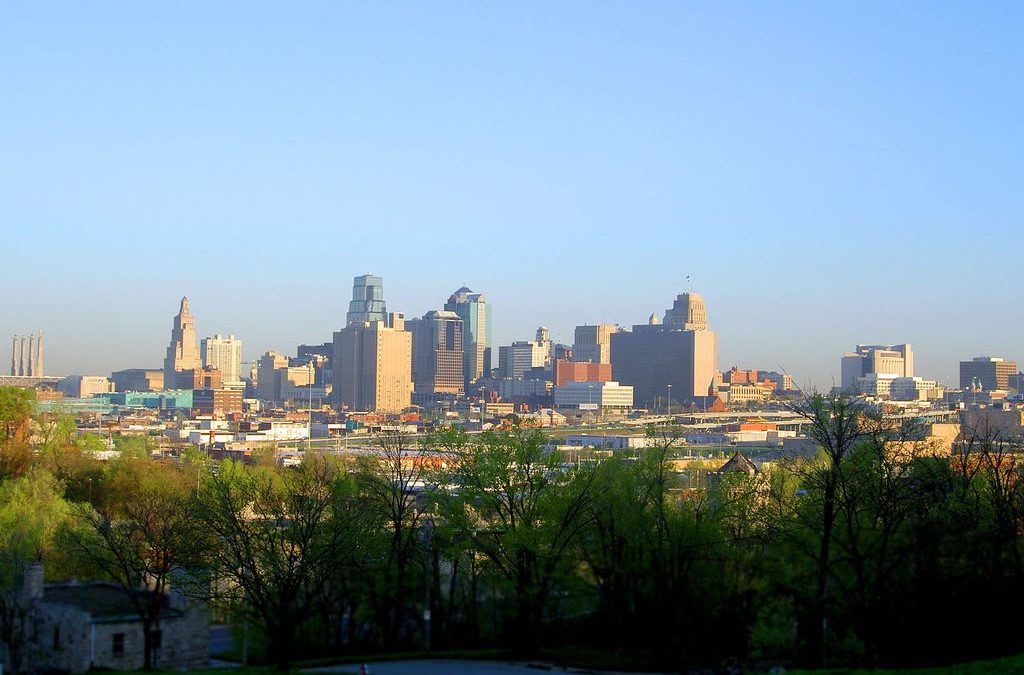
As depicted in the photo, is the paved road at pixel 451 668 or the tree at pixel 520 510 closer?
the paved road at pixel 451 668

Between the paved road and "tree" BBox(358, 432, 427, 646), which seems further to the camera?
"tree" BBox(358, 432, 427, 646)

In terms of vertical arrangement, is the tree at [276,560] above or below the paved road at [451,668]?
above

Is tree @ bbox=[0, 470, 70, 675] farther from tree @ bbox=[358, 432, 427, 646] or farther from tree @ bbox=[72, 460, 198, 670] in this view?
tree @ bbox=[358, 432, 427, 646]

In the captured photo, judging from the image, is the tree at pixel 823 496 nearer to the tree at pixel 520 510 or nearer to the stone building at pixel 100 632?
the tree at pixel 520 510

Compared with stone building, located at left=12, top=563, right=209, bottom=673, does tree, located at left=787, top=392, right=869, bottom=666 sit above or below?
above

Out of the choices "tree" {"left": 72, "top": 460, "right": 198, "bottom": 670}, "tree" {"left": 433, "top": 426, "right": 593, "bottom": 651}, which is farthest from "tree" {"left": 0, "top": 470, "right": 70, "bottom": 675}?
"tree" {"left": 433, "top": 426, "right": 593, "bottom": 651}

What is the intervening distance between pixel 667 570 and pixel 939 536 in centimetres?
617

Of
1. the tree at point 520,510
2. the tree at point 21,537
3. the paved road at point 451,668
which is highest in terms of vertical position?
the tree at point 520,510

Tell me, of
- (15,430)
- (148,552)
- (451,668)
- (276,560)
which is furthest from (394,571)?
(15,430)

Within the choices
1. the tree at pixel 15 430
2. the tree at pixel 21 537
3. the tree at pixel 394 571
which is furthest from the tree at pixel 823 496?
the tree at pixel 15 430

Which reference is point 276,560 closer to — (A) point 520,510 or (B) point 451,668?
(B) point 451,668

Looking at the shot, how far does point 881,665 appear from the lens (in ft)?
75.6

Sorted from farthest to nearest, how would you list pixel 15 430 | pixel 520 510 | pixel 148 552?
pixel 15 430, pixel 148 552, pixel 520 510

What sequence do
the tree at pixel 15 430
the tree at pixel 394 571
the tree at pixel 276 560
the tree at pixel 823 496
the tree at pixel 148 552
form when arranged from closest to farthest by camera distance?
1. the tree at pixel 823 496
2. the tree at pixel 276 560
3. the tree at pixel 148 552
4. the tree at pixel 394 571
5. the tree at pixel 15 430
